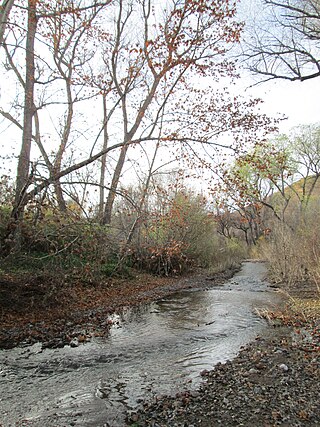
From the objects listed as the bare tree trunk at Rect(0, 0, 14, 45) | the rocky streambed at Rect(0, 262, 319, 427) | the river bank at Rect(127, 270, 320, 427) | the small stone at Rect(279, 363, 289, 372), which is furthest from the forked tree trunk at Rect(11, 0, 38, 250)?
the small stone at Rect(279, 363, 289, 372)

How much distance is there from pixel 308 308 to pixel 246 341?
2.99m

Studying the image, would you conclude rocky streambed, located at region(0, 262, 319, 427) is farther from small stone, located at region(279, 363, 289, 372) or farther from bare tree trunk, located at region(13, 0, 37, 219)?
bare tree trunk, located at region(13, 0, 37, 219)

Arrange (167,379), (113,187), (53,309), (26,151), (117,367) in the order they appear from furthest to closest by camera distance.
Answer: (113,187) → (26,151) → (53,309) → (117,367) → (167,379)

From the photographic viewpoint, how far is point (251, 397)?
3.82 metres

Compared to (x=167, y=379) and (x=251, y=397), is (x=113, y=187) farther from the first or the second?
(x=251, y=397)

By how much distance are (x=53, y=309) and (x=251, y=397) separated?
5.34 meters

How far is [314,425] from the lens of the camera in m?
3.28

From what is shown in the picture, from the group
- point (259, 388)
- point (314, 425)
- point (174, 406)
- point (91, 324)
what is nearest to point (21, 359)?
point (91, 324)

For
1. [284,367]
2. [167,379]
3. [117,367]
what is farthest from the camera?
[117,367]

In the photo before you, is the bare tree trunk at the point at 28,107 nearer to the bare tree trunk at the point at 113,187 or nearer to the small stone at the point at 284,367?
the bare tree trunk at the point at 113,187

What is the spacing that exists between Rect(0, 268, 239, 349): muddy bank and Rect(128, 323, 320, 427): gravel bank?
2.78 m

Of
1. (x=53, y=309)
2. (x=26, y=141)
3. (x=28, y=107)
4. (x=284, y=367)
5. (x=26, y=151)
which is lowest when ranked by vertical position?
(x=284, y=367)

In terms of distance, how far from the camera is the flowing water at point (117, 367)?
143 inches

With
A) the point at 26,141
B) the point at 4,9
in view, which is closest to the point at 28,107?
the point at 26,141
